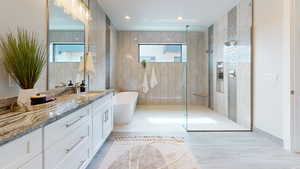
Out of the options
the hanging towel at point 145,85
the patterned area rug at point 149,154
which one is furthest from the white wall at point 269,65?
the hanging towel at point 145,85

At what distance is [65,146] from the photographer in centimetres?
171

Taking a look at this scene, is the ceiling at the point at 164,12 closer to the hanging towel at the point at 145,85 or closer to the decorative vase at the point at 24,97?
the hanging towel at the point at 145,85

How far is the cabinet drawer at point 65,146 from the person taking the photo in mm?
1449

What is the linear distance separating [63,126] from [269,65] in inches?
134

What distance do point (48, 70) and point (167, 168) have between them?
1.81 meters

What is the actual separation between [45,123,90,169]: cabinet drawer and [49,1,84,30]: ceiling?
4.40 ft

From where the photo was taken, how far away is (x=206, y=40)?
286 inches

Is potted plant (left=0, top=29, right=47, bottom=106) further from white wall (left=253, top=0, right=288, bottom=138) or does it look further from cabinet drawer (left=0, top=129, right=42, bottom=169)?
white wall (left=253, top=0, right=288, bottom=138)

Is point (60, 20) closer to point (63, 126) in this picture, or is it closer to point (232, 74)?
point (63, 126)

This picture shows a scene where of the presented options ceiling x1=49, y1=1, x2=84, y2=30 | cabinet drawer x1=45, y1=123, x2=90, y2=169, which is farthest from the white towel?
cabinet drawer x1=45, y1=123, x2=90, y2=169

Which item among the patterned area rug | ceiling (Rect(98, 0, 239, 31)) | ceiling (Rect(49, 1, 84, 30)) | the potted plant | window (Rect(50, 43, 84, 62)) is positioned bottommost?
the patterned area rug

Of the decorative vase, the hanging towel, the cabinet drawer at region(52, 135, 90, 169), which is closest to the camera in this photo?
the cabinet drawer at region(52, 135, 90, 169)

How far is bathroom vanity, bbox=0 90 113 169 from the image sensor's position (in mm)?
1065
